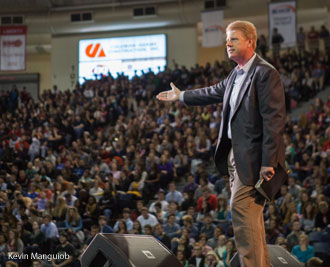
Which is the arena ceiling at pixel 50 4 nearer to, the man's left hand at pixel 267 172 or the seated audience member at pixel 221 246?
the seated audience member at pixel 221 246

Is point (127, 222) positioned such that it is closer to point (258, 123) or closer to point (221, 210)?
point (221, 210)

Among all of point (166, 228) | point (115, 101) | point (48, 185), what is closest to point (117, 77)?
point (115, 101)

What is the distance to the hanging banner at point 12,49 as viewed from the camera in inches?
805

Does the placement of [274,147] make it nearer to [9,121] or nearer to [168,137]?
[168,137]

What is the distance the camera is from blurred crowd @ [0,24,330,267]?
9.45 meters

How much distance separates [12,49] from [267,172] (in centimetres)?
1881

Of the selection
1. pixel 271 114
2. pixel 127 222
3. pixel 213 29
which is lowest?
pixel 127 222

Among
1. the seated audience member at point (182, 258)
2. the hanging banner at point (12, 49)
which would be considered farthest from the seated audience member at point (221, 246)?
the hanging banner at point (12, 49)

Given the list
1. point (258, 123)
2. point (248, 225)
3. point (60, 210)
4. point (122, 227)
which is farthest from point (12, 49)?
point (248, 225)

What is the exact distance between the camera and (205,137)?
532 inches

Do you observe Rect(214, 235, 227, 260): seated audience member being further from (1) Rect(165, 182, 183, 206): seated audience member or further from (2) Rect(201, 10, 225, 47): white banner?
(2) Rect(201, 10, 225, 47): white banner

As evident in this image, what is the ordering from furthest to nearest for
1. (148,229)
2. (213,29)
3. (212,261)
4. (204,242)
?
1. (213,29)
2. (148,229)
3. (204,242)
4. (212,261)

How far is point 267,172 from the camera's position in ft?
10.1

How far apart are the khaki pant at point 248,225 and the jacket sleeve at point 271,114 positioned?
222 millimetres
